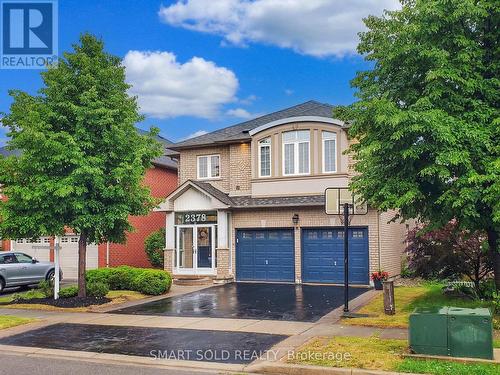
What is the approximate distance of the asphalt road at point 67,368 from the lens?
8047 mm

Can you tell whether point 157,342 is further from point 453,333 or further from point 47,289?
point 47,289

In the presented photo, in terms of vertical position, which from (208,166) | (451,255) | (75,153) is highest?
(208,166)

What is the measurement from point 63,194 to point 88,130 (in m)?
2.47

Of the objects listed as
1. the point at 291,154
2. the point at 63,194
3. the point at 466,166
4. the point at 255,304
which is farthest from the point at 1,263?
the point at 466,166

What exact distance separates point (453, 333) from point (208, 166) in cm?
1707

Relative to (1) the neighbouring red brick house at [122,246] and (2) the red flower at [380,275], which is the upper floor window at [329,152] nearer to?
(2) the red flower at [380,275]

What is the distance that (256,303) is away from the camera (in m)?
15.5

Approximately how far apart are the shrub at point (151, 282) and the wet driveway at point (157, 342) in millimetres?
5575

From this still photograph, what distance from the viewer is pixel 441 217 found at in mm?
11242

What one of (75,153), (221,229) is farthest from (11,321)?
(221,229)

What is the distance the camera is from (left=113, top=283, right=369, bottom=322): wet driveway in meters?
13.5

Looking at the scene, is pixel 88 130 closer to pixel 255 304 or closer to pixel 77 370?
pixel 255 304

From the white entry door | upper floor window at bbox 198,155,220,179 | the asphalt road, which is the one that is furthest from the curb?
upper floor window at bbox 198,155,220,179

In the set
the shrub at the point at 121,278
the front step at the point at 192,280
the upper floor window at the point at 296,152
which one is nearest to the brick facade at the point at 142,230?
the front step at the point at 192,280
